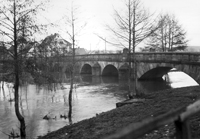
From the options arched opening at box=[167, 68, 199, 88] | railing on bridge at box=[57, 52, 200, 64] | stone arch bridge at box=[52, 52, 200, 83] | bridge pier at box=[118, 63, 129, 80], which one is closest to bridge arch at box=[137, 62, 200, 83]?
stone arch bridge at box=[52, 52, 200, 83]

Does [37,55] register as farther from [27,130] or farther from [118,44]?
[118,44]

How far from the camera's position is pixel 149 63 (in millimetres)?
27859

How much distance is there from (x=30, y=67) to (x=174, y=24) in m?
26.4

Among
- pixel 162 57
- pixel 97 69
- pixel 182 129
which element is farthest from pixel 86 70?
pixel 182 129

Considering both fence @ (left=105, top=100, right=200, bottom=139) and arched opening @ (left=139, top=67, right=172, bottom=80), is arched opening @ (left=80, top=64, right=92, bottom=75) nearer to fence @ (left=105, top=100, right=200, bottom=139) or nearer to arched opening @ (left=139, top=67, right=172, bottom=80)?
arched opening @ (left=139, top=67, right=172, bottom=80)

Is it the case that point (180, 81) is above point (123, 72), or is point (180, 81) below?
below

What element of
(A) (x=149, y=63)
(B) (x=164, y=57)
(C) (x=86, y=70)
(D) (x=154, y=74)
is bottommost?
(D) (x=154, y=74)

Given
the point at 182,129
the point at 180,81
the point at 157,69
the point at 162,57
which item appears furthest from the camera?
the point at 180,81

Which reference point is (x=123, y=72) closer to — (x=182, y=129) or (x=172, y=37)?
(x=172, y=37)

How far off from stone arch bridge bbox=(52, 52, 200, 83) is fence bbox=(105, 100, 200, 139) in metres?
15.6

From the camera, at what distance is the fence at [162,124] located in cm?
162

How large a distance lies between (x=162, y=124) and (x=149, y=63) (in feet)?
87.0

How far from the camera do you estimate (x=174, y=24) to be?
33.0 metres

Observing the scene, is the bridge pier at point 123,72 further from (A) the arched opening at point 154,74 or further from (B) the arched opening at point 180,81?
(B) the arched opening at point 180,81
